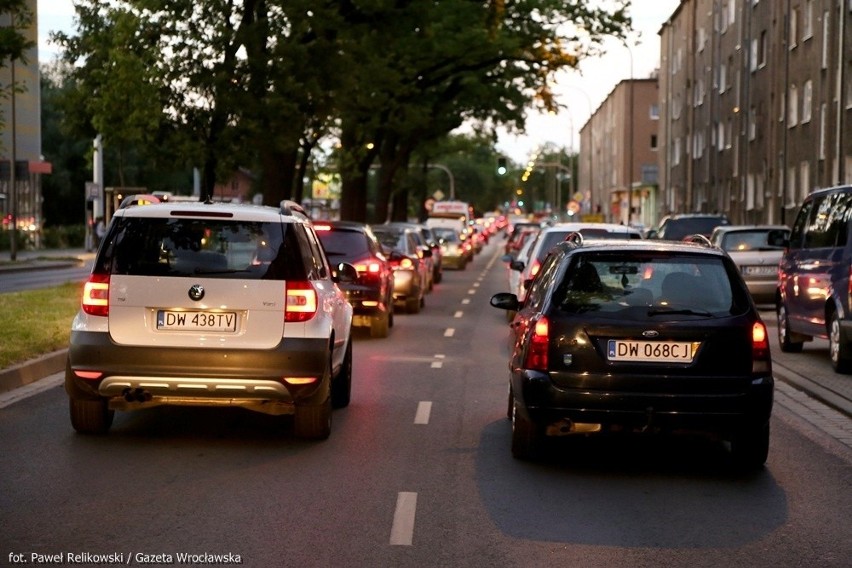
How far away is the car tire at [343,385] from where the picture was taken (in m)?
11.9

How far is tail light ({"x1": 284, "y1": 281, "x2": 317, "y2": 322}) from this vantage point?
31.9 feet

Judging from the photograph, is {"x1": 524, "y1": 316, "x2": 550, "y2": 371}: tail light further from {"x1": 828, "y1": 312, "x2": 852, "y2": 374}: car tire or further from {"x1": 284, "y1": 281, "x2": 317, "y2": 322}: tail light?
{"x1": 828, "y1": 312, "x2": 852, "y2": 374}: car tire

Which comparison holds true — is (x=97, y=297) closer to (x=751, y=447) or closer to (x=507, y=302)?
(x=507, y=302)

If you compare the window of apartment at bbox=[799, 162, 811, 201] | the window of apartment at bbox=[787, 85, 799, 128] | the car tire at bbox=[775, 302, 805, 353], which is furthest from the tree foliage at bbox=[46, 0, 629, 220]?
the window of apartment at bbox=[787, 85, 799, 128]

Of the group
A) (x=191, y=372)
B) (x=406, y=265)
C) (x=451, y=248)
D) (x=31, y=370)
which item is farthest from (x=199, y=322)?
(x=451, y=248)

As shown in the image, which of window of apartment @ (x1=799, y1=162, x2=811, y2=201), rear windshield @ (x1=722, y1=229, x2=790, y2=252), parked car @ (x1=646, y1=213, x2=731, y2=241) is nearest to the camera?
rear windshield @ (x1=722, y1=229, x2=790, y2=252)

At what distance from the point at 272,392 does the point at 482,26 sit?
3366 centimetres

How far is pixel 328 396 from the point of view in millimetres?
10055

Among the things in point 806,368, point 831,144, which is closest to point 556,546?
point 806,368

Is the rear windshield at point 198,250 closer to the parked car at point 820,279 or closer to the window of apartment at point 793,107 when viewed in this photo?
the parked car at point 820,279

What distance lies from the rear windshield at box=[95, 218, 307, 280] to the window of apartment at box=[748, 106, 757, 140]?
1799 inches

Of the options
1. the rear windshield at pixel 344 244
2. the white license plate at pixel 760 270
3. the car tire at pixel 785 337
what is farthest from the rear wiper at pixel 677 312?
the white license plate at pixel 760 270

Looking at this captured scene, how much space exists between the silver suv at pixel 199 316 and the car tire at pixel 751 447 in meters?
2.74

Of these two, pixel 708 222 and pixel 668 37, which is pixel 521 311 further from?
pixel 668 37
